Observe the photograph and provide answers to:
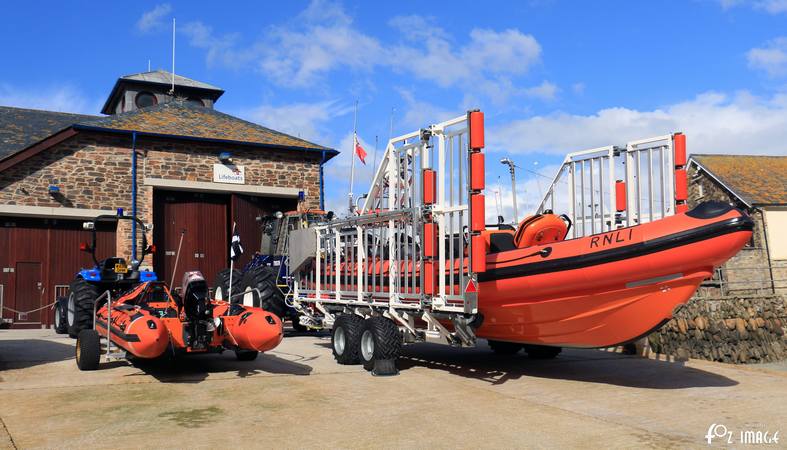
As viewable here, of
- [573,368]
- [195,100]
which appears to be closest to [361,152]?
[573,368]

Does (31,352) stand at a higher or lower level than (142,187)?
lower

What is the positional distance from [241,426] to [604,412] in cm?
356

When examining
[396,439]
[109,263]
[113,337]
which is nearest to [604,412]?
[396,439]

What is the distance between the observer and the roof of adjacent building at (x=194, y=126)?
18969 mm

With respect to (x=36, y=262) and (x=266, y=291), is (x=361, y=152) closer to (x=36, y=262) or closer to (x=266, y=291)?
(x=266, y=291)

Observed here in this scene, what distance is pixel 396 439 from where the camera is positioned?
5.79 meters

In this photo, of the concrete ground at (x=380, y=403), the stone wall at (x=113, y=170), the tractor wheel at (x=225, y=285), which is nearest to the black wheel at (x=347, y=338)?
the concrete ground at (x=380, y=403)

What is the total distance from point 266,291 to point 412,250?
16.2 feet

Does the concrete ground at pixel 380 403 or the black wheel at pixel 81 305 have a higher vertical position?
the black wheel at pixel 81 305

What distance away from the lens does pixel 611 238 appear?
26.1 feet

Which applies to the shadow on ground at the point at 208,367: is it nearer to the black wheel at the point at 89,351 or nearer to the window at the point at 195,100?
the black wheel at the point at 89,351

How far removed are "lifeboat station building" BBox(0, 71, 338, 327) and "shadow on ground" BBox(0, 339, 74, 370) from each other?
3.55 m

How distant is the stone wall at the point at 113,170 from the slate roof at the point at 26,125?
2.52 meters

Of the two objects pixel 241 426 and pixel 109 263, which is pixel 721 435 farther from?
pixel 109 263
